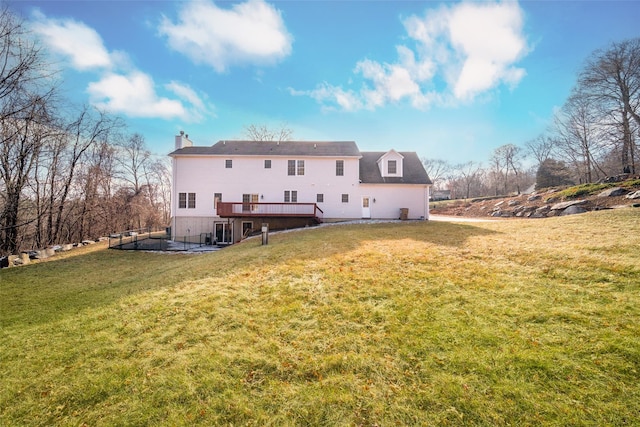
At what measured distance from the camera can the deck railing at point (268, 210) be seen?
18.5m

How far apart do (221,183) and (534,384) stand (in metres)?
20.6

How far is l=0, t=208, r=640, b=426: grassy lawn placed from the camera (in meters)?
3.21

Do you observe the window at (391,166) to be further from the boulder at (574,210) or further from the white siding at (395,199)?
the boulder at (574,210)

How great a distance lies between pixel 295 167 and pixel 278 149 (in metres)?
2.43

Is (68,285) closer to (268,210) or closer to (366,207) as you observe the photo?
(268,210)

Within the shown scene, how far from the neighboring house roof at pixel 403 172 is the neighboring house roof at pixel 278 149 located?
6.50ft

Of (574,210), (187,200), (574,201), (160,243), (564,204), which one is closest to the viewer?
(574,210)

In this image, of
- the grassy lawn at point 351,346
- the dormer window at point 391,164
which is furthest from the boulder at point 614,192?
the grassy lawn at point 351,346

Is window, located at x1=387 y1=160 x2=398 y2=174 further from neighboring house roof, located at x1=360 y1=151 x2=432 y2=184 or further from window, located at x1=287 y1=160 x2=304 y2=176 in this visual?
window, located at x1=287 y1=160 x2=304 y2=176

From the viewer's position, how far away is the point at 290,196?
20.5 m

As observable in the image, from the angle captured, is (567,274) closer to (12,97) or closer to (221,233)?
(221,233)

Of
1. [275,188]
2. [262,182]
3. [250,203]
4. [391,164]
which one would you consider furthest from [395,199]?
[250,203]

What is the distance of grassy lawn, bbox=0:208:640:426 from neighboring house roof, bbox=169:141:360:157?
47.8 feet

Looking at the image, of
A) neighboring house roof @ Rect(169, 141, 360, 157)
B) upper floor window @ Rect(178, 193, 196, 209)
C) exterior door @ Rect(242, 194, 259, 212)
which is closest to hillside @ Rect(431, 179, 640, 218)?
neighboring house roof @ Rect(169, 141, 360, 157)
